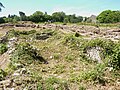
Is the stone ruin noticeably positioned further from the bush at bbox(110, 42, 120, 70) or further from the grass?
the bush at bbox(110, 42, 120, 70)

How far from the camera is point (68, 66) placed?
10.8 metres

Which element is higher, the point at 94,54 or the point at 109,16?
the point at 94,54

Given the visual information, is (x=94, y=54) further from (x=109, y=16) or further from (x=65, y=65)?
(x=109, y=16)

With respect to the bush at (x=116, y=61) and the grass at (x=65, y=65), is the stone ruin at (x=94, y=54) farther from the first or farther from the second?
the bush at (x=116, y=61)

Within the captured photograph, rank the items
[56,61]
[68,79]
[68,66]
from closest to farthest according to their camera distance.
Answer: [68,79]
[68,66]
[56,61]

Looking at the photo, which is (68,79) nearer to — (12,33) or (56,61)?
(56,61)

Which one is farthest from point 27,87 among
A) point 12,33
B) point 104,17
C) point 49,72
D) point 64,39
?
point 104,17

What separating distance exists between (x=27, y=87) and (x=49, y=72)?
7.26 ft

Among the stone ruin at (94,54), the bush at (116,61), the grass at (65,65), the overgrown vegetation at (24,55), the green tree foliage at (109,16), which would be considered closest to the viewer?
the grass at (65,65)

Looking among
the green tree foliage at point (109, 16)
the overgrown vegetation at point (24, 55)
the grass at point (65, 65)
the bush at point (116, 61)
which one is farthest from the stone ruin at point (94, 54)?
the green tree foliage at point (109, 16)

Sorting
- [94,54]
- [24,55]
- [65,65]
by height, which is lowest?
[65,65]

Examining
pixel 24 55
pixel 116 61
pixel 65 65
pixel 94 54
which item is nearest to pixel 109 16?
pixel 94 54

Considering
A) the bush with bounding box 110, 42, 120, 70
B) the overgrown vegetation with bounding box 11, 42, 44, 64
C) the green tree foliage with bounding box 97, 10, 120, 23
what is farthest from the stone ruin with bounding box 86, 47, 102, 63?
the green tree foliage with bounding box 97, 10, 120, 23

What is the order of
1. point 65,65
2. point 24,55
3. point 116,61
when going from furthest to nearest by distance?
1. point 24,55
2. point 65,65
3. point 116,61
